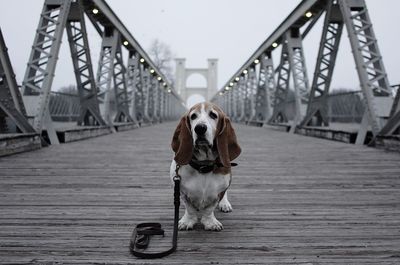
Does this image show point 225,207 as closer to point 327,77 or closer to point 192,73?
point 327,77

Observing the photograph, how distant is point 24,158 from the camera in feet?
22.1

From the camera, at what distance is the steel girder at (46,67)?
839cm

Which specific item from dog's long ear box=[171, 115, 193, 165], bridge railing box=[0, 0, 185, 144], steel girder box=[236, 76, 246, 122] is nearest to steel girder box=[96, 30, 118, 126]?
bridge railing box=[0, 0, 185, 144]

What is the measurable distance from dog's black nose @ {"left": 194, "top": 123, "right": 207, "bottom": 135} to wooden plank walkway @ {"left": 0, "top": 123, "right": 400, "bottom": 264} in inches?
29.9

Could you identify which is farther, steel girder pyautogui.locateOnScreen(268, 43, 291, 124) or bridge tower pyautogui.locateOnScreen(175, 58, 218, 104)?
bridge tower pyautogui.locateOnScreen(175, 58, 218, 104)

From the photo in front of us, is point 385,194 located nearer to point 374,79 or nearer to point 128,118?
point 374,79

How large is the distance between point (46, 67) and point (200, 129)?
23.8ft

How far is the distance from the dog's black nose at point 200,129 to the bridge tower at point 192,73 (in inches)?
A: 4671

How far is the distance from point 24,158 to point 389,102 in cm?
815

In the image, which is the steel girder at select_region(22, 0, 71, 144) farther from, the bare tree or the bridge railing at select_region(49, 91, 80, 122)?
the bare tree

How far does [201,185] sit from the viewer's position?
8.78ft

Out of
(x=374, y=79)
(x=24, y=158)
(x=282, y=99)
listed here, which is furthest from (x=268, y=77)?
(x=24, y=158)

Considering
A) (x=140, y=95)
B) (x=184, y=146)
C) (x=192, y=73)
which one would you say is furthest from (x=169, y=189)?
(x=192, y=73)

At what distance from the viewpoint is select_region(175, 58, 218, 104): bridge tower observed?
125 metres
